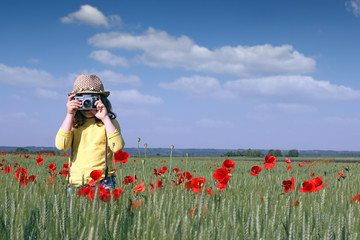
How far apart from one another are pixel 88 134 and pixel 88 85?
1.61 feet

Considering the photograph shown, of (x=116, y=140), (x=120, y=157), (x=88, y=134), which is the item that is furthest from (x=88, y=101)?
(x=120, y=157)

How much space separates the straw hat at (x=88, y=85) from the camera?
3410 millimetres

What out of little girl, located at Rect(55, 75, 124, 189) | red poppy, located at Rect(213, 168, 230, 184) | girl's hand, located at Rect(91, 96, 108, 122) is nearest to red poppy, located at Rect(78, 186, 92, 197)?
Result: red poppy, located at Rect(213, 168, 230, 184)

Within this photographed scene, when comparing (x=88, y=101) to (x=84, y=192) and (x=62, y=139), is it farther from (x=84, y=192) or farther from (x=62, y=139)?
(x=84, y=192)

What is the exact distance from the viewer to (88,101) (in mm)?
3283

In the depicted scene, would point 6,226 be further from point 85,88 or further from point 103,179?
point 85,88

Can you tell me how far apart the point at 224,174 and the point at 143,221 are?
32.2 inches

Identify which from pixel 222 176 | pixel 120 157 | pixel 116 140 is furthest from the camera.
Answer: pixel 116 140

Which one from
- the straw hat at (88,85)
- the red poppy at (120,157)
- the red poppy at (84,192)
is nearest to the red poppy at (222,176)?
the red poppy at (120,157)

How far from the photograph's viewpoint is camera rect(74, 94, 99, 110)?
3.28m

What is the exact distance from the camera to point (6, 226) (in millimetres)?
1389

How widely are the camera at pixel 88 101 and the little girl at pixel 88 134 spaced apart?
0.12 ft

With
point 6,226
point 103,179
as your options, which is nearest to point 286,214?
point 6,226

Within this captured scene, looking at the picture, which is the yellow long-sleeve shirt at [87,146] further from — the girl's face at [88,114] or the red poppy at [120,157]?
the red poppy at [120,157]
